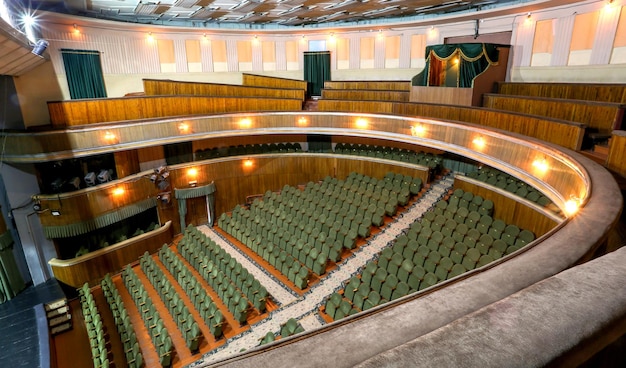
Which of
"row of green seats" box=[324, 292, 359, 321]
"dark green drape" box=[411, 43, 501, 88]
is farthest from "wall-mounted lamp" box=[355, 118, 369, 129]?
"row of green seats" box=[324, 292, 359, 321]

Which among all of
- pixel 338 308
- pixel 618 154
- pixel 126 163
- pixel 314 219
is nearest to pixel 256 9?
pixel 126 163

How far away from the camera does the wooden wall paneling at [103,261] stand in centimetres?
963

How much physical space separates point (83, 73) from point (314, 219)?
8.82m

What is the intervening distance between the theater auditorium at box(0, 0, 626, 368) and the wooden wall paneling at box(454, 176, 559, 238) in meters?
0.05

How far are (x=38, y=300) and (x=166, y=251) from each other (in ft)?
10.5

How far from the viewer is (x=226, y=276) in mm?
8930

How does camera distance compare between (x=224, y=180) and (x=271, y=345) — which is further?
(x=224, y=180)

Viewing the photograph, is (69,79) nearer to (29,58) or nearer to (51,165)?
(51,165)

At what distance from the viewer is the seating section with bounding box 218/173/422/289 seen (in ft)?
29.1

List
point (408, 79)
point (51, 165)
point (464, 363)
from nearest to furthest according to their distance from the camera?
point (464, 363), point (51, 165), point (408, 79)

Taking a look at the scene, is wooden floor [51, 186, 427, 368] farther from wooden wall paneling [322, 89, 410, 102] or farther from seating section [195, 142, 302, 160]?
wooden wall paneling [322, 89, 410, 102]

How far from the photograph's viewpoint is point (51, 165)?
1007cm

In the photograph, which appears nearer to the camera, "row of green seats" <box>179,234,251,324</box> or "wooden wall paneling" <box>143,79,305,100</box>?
"row of green seats" <box>179,234,251,324</box>

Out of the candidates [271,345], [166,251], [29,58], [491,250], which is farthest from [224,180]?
[271,345]
